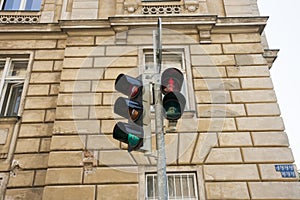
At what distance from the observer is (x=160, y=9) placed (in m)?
8.82

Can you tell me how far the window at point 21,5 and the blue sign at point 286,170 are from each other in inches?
347

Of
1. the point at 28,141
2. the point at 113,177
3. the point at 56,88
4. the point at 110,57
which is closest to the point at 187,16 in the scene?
the point at 110,57

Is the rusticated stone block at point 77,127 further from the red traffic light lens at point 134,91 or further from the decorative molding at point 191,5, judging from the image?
the decorative molding at point 191,5

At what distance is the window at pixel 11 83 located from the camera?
Answer: 755 cm

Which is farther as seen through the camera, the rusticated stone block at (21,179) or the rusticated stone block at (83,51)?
the rusticated stone block at (83,51)

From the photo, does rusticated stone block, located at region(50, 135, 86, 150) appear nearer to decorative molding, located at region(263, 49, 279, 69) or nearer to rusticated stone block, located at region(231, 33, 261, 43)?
rusticated stone block, located at region(231, 33, 261, 43)

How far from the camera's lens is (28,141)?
22.3ft

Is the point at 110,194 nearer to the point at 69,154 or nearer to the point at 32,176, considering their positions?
the point at 69,154

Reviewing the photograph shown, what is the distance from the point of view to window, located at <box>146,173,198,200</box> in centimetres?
598

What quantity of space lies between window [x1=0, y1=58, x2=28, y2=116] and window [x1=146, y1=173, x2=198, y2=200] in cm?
421

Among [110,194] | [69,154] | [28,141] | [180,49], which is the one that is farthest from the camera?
[180,49]

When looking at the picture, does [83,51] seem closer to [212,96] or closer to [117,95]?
[117,95]

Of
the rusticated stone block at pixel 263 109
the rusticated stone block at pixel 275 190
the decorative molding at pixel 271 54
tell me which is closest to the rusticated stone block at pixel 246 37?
the decorative molding at pixel 271 54

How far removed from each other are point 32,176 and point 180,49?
523 centimetres
